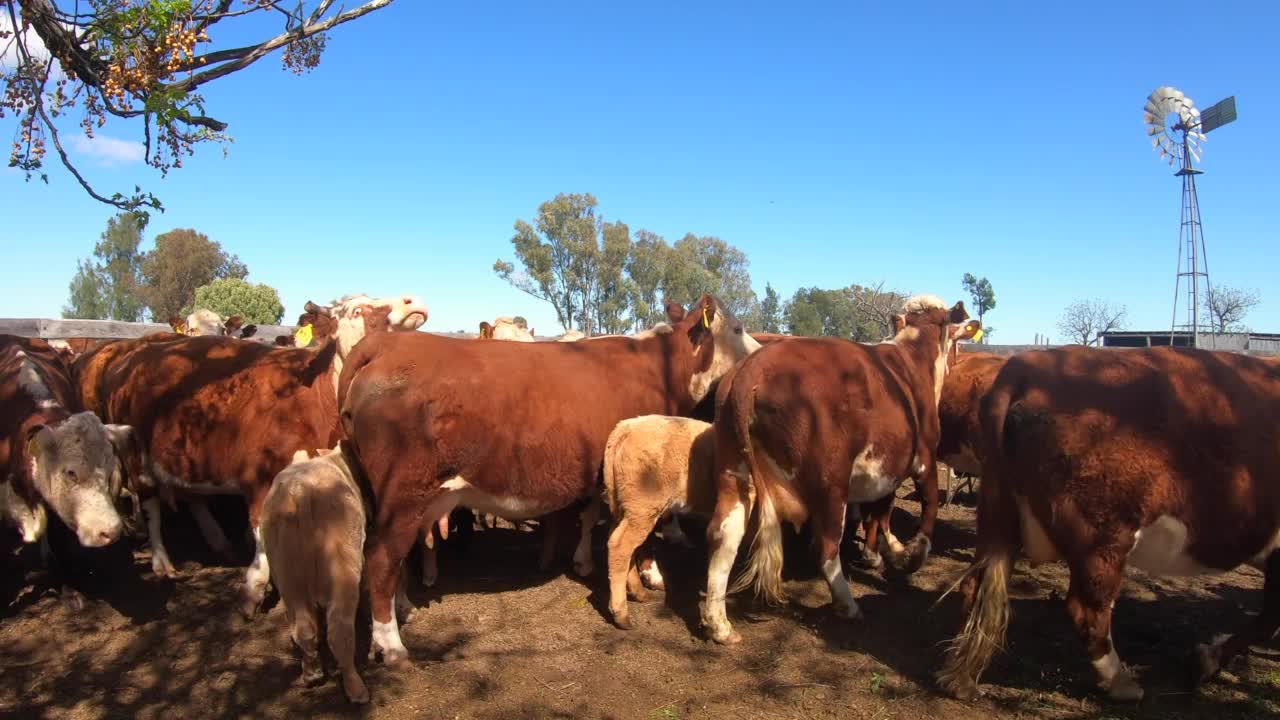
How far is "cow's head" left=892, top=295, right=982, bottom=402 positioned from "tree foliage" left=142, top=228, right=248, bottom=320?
165ft

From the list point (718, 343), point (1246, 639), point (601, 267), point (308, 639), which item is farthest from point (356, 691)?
point (601, 267)

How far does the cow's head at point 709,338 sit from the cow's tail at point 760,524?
1.81 meters

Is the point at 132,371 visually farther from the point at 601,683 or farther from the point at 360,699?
the point at 601,683

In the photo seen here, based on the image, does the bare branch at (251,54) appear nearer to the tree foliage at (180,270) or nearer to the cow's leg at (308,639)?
the cow's leg at (308,639)

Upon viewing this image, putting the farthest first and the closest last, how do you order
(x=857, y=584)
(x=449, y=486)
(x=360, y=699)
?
1. (x=857, y=584)
2. (x=449, y=486)
3. (x=360, y=699)

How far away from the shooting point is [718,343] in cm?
742

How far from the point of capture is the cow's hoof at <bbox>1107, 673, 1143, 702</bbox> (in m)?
4.06

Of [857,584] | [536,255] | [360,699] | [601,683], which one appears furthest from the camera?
[536,255]

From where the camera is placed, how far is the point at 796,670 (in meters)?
4.79

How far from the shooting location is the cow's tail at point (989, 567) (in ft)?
13.9

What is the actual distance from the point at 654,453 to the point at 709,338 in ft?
6.26

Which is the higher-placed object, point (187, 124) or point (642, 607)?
point (187, 124)

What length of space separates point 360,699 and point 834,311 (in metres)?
47.5

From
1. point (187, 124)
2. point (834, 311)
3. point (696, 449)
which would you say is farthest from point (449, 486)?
point (834, 311)
